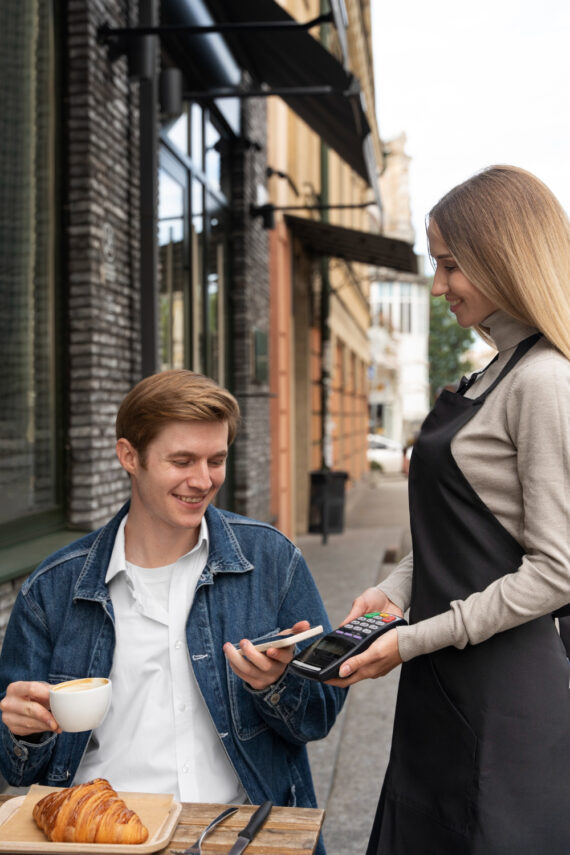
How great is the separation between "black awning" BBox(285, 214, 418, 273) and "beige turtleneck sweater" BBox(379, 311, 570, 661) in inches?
365

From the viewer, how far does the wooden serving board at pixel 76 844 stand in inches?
63.3

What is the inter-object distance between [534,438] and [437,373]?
71.9 m

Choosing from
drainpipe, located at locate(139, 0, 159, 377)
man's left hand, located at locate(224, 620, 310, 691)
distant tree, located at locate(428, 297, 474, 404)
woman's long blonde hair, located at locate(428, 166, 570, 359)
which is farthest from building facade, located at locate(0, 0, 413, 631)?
distant tree, located at locate(428, 297, 474, 404)

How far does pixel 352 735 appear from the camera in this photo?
533 centimetres

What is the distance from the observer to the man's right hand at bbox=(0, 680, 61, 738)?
1907 mm

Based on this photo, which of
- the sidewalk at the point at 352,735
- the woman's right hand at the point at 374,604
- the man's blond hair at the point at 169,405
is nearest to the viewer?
the woman's right hand at the point at 374,604

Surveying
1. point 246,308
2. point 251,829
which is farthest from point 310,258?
point 251,829

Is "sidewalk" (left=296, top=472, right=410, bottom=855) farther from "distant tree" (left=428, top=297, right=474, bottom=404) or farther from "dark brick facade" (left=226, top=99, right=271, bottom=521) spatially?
"distant tree" (left=428, top=297, right=474, bottom=404)

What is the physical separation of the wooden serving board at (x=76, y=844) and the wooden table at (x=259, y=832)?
2 cm

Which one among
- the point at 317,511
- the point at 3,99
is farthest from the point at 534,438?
the point at 317,511

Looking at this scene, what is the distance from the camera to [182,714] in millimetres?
2221

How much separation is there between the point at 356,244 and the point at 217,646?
10172mm

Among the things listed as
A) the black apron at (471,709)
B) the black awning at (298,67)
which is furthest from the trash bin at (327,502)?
the black apron at (471,709)

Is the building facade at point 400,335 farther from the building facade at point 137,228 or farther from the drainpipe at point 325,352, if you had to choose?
the building facade at point 137,228
